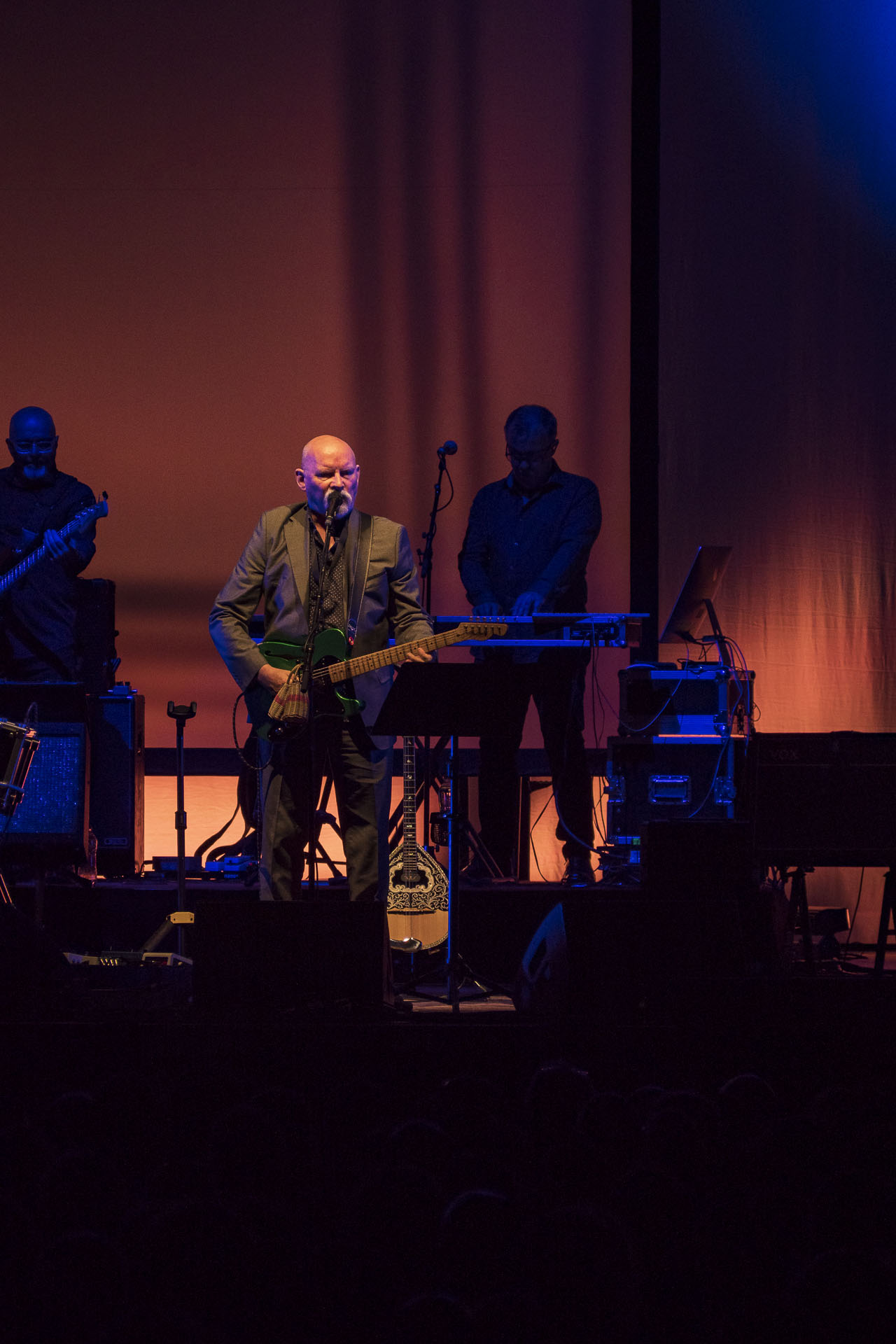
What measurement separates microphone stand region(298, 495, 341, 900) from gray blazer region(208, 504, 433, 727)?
6.2 inches

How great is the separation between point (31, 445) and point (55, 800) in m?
1.65

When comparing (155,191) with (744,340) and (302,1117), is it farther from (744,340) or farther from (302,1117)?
(302,1117)

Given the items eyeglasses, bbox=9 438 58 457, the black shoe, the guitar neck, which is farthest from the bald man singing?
eyeglasses, bbox=9 438 58 457

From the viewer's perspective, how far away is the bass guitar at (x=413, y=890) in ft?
16.9

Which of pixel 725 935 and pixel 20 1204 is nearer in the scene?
pixel 20 1204

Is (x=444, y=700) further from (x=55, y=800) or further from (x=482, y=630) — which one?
(x=55, y=800)

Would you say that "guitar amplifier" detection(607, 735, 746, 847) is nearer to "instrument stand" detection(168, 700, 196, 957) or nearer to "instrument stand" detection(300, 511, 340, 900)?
"instrument stand" detection(300, 511, 340, 900)

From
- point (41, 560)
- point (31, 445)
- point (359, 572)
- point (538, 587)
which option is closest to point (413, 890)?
point (538, 587)

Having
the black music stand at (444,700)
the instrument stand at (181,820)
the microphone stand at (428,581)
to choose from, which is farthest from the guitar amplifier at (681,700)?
the instrument stand at (181,820)

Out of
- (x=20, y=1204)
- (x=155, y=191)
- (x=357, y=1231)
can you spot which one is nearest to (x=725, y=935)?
(x=357, y=1231)

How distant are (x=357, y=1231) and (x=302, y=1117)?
628 mm

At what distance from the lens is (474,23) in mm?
6785

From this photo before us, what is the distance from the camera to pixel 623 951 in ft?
13.0

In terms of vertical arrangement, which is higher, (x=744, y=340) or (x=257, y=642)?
(x=744, y=340)
